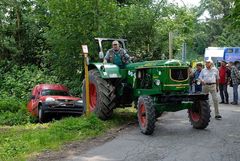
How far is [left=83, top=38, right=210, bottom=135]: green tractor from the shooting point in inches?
461

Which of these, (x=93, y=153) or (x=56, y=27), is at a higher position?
(x=56, y=27)

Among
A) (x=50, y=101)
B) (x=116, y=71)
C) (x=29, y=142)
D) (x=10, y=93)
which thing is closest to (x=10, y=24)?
(x=10, y=93)

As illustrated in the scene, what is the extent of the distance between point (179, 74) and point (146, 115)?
149 centimetres

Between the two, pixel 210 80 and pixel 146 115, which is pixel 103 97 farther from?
pixel 210 80

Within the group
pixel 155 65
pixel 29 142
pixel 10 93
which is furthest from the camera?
pixel 10 93

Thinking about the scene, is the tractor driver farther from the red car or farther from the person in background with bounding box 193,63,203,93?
the red car

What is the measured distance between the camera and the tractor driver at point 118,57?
13767 millimetres

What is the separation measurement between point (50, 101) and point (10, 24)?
39.9 ft

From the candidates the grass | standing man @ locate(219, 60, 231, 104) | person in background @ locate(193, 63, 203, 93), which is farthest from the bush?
the grass

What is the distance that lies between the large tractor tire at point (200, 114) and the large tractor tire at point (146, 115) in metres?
1.41

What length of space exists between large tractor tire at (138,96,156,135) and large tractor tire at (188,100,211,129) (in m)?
1.41

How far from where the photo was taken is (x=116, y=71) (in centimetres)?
1341

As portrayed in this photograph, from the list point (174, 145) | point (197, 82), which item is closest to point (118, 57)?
point (197, 82)

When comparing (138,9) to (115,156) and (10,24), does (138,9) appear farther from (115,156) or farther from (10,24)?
(115,156)
